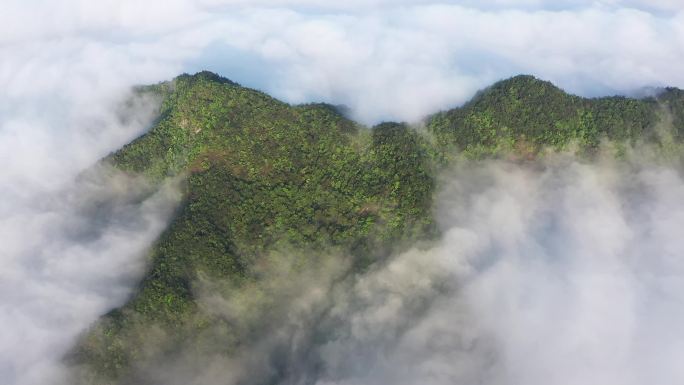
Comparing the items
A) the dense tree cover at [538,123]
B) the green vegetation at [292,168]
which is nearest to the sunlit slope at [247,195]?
the green vegetation at [292,168]

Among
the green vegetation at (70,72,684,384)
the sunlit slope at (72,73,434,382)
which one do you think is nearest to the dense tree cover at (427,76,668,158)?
the green vegetation at (70,72,684,384)

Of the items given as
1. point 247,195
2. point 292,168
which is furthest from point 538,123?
point 247,195

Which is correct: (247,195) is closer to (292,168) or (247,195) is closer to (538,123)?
(292,168)

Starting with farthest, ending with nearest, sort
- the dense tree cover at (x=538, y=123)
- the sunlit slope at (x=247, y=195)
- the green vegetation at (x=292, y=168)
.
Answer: the dense tree cover at (x=538, y=123) → the green vegetation at (x=292, y=168) → the sunlit slope at (x=247, y=195)

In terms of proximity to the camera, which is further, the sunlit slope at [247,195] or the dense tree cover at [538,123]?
the dense tree cover at [538,123]

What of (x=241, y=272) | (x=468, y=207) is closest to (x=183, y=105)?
(x=241, y=272)

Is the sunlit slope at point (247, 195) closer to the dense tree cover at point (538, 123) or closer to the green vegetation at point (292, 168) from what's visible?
the green vegetation at point (292, 168)

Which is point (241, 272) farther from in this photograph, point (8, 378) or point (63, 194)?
point (63, 194)

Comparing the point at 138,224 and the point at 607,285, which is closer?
the point at 607,285
